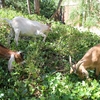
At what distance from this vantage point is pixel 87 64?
6.08 metres

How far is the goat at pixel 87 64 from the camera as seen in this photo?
19.0 ft

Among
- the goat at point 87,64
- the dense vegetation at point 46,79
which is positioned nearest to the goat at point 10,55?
the dense vegetation at point 46,79

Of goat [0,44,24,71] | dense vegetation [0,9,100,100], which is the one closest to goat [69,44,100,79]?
dense vegetation [0,9,100,100]

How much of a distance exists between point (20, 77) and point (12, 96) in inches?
36.7

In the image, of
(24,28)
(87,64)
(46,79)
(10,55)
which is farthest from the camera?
(24,28)

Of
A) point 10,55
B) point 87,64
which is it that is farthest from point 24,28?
point 87,64

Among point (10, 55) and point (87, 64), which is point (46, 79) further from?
point (87, 64)

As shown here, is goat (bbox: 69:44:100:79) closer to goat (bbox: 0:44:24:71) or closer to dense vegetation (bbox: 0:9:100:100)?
dense vegetation (bbox: 0:9:100:100)

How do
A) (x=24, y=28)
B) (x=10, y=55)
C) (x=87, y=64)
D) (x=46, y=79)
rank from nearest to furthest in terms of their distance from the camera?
(x=46, y=79) → (x=10, y=55) → (x=87, y=64) → (x=24, y=28)

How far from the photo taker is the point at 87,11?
17.6 m

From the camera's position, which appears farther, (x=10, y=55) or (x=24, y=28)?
(x=24, y=28)

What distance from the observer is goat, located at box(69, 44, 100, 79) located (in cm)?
579

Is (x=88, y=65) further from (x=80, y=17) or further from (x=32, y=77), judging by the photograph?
(x=80, y=17)

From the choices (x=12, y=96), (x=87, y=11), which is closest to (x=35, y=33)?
(x=12, y=96)
